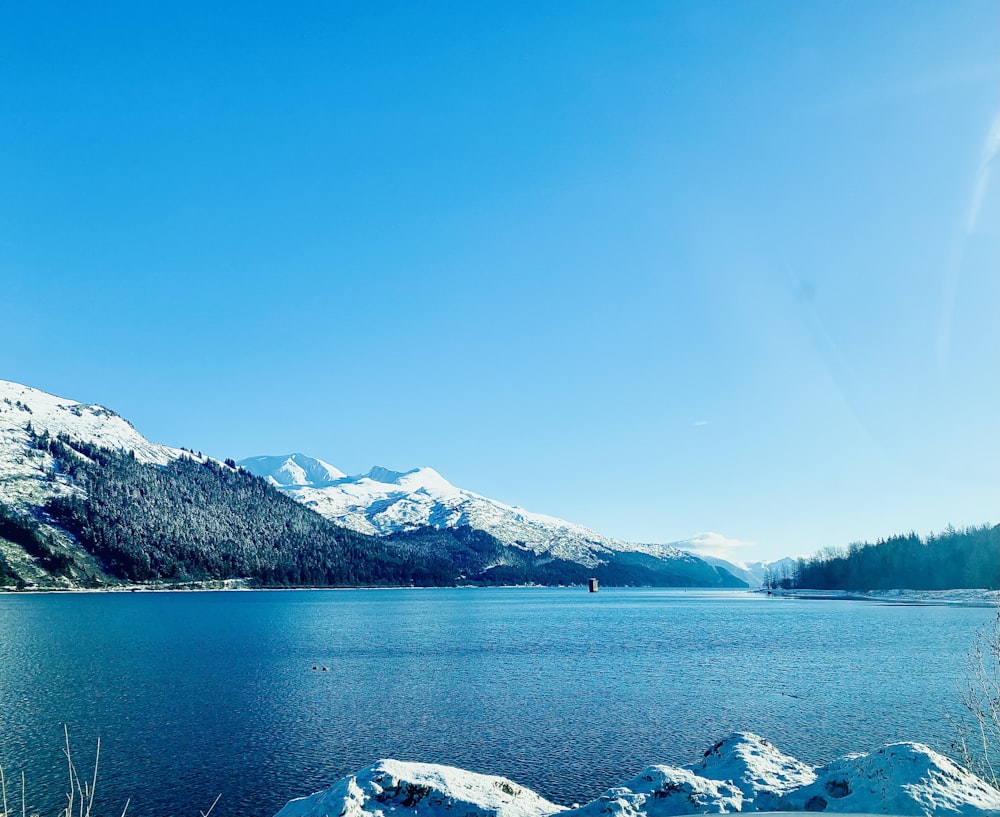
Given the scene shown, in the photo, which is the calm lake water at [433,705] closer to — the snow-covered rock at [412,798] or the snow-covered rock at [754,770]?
the snow-covered rock at [754,770]

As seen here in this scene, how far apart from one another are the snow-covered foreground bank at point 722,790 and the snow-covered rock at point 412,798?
0.10ft

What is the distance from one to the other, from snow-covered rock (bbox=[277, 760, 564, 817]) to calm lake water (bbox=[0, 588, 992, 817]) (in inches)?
393

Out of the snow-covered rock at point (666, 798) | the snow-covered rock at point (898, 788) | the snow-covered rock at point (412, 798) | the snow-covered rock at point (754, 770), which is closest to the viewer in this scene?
the snow-covered rock at point (898, 788)

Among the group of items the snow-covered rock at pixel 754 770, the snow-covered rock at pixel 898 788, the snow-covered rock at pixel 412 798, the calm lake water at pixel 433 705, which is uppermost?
the snow-covered rock at pixel 898 788

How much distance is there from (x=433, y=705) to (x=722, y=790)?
119ft

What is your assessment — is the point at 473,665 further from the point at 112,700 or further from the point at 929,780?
the point at 929,780

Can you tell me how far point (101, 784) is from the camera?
118 feet

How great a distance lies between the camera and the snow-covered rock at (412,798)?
2120 cm

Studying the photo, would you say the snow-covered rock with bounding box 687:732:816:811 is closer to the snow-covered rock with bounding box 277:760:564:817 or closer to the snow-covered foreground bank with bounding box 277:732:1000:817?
the snow-covered foreground bank with bounding box 277:732:1000:817

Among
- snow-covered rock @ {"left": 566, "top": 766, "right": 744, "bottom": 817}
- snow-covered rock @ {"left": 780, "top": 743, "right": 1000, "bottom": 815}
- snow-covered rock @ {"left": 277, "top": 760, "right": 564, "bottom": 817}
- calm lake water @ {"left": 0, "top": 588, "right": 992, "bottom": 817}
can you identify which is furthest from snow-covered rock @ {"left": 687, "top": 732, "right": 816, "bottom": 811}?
calm lake water @ {"left": 0, "top": 588, "right": 992, "bottom": 817}

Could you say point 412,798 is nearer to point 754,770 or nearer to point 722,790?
point 722,790

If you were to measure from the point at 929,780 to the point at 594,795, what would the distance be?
712 inches

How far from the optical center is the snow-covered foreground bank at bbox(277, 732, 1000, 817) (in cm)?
1773

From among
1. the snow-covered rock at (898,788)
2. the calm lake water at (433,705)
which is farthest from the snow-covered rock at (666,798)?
the calm lake water at (433,705)
